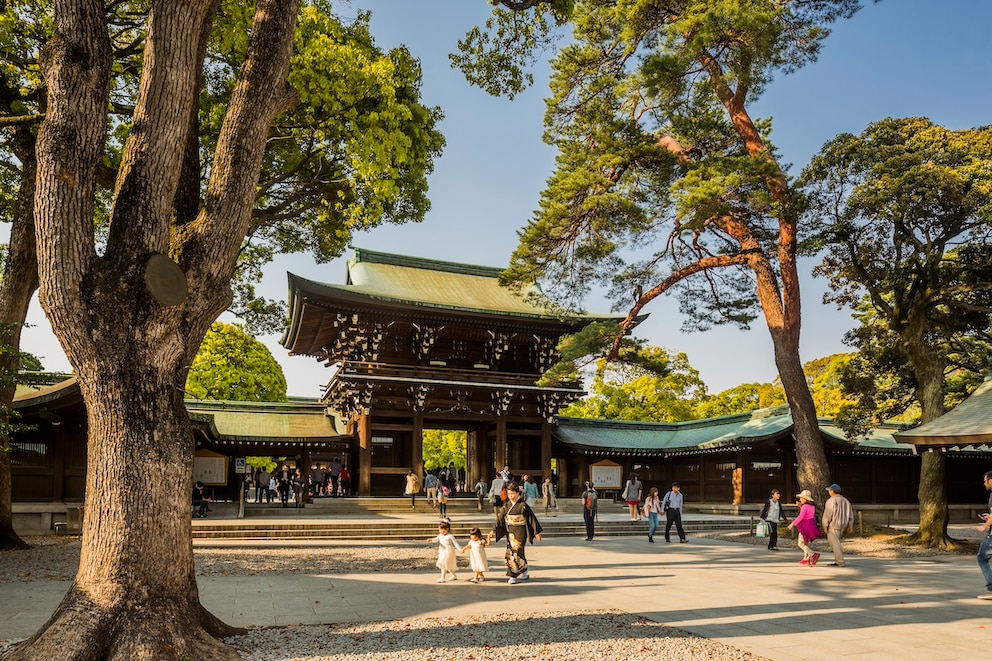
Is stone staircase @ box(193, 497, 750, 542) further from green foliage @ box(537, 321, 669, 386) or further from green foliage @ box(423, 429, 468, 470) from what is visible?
green foliage @ box(423, 429, 468, 470)

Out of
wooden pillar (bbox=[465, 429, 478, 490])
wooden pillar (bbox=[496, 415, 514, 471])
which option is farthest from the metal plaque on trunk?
wooden pillar (bbox=[465, 429, 478, 490])

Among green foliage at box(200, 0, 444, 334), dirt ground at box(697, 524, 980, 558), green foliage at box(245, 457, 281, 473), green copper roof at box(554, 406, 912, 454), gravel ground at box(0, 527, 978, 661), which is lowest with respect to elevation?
dirt ground at box(697, 524, 980, 558)

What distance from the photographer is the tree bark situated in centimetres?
603

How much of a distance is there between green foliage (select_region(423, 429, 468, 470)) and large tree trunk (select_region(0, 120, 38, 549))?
119 ft

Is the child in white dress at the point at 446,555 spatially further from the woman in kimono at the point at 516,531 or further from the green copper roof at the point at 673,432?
the green copper roof at the point at 673,432

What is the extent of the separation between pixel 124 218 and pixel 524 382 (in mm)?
22632

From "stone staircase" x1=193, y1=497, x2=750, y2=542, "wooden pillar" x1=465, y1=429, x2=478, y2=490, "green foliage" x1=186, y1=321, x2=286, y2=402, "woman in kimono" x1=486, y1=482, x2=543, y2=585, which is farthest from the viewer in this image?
"green foliage" x1=186, y1=321, x2=286, y2=402

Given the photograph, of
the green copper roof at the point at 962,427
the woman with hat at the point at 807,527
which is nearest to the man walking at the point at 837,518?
the woman with hat at the point at 807,527

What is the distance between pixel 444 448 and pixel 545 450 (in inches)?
892

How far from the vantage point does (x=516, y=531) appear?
11125 millimetres

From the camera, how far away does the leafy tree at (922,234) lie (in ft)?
52.1

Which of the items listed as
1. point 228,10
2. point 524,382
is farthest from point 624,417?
point 228,10

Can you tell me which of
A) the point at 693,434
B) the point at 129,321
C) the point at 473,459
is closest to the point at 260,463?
the point at 473,459

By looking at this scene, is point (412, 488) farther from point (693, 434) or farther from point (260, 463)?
point (260, 463)
